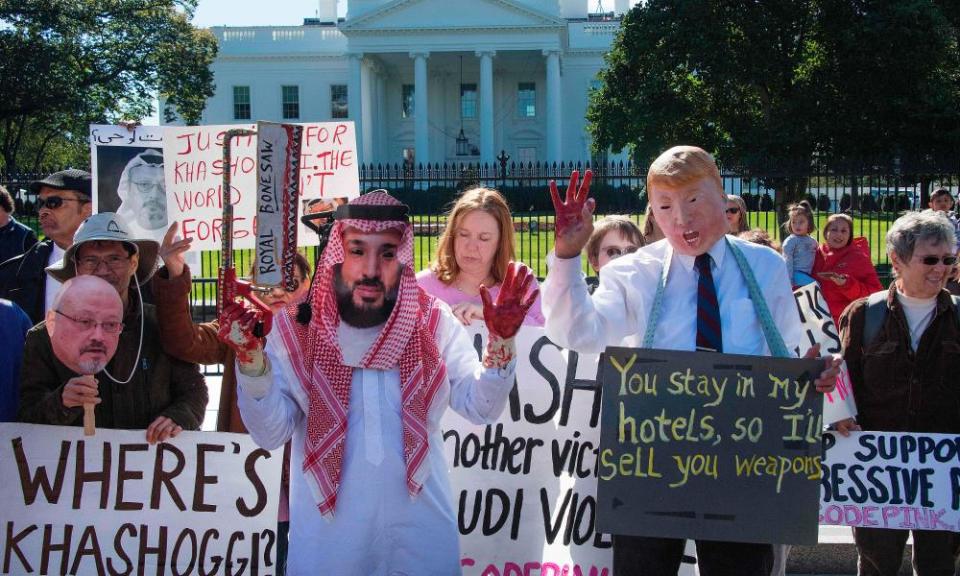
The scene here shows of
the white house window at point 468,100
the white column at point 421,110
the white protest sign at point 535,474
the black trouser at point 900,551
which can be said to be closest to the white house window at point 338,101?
the white house window at point 468,100

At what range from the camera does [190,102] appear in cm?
4125

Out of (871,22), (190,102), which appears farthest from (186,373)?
(190,102)

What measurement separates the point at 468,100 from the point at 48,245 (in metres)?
53.1

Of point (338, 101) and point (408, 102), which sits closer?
point (408, 102)

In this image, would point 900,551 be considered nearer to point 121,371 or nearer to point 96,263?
point 121,371

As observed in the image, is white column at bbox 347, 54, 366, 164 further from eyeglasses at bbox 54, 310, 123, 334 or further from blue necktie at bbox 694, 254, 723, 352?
blue necktie at bbox 694, 254, 723, 352

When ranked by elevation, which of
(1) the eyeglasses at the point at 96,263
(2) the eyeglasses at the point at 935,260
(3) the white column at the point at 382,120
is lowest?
(2) the eyeglasses at the point at 935,260

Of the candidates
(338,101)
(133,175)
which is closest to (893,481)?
(133,175)

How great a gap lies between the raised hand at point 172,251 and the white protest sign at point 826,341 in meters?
2.50

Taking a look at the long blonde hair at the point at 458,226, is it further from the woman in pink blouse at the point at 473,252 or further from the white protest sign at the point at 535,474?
the white protest sign at the point at 535,474

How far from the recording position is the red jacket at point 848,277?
26.3ft

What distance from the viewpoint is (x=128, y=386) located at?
395 cm

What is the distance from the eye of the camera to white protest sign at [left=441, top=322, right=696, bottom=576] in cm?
445

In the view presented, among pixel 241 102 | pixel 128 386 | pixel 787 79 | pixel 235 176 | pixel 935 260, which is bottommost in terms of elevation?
pixel 128 386
